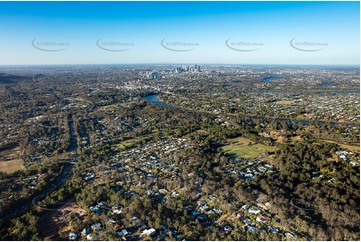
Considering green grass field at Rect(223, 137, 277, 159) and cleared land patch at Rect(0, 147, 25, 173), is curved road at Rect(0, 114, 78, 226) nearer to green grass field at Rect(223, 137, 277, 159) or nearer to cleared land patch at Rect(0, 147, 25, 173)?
cleared land patch at Rect(0, 147, 25, 173)

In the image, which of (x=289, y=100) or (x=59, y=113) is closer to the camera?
(x=59, y=113)

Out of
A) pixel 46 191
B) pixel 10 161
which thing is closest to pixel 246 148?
pixel 46 191

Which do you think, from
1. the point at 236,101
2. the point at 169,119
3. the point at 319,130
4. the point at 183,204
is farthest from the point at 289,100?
the point at 183,204

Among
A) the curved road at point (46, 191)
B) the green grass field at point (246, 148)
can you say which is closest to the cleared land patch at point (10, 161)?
the curved road at point (46, 191)

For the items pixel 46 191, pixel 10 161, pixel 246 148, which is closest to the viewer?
pixel 46 191

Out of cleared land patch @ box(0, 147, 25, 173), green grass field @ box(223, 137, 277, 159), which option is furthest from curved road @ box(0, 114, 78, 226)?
green grass field @ box(223, 137, 277, 159)

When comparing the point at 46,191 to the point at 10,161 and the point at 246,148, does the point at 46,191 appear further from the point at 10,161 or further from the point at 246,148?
the point at 246,148

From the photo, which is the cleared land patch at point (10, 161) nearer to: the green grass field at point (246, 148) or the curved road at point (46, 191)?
the curved road at point (46, 191)

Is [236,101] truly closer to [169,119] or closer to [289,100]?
[289,100]

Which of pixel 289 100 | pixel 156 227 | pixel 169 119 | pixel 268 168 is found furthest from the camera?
pixel 289 100
